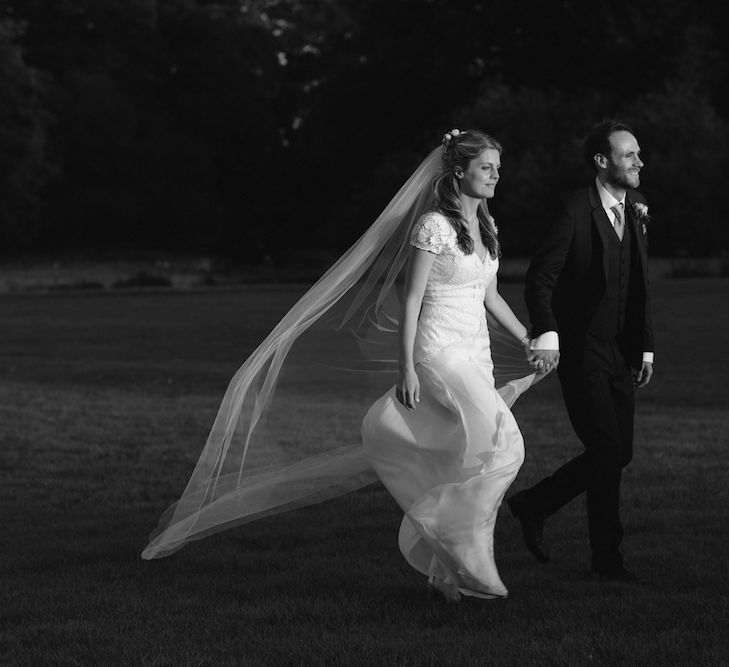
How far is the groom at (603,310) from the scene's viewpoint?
6340 mm

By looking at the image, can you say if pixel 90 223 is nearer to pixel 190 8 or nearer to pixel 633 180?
pixel 190 8

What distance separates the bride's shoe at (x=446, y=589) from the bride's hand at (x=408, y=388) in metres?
0.80

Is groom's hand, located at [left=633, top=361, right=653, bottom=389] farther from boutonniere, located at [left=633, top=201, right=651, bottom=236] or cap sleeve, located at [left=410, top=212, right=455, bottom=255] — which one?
cap sleeve, located at [left=410, top=212, right=455, bottom=255]

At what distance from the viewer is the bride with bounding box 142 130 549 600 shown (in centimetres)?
602

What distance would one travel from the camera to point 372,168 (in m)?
65.5

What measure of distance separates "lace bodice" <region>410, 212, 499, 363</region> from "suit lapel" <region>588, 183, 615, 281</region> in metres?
0.56

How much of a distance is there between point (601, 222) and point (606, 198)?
0.44 feet

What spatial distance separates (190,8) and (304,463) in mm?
67303

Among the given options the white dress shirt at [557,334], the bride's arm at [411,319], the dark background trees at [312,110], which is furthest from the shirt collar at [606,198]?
the dark background trees at [312,110]

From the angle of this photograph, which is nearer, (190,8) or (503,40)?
(503,40)

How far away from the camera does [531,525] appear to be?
22.1 feet

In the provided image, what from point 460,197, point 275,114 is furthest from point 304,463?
point 275,114

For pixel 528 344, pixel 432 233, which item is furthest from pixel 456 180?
pixel 528 344

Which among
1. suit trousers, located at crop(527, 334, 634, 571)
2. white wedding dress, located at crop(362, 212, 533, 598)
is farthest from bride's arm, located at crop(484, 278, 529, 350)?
suit trousers, located at crop(527, 334, 634, 571)
